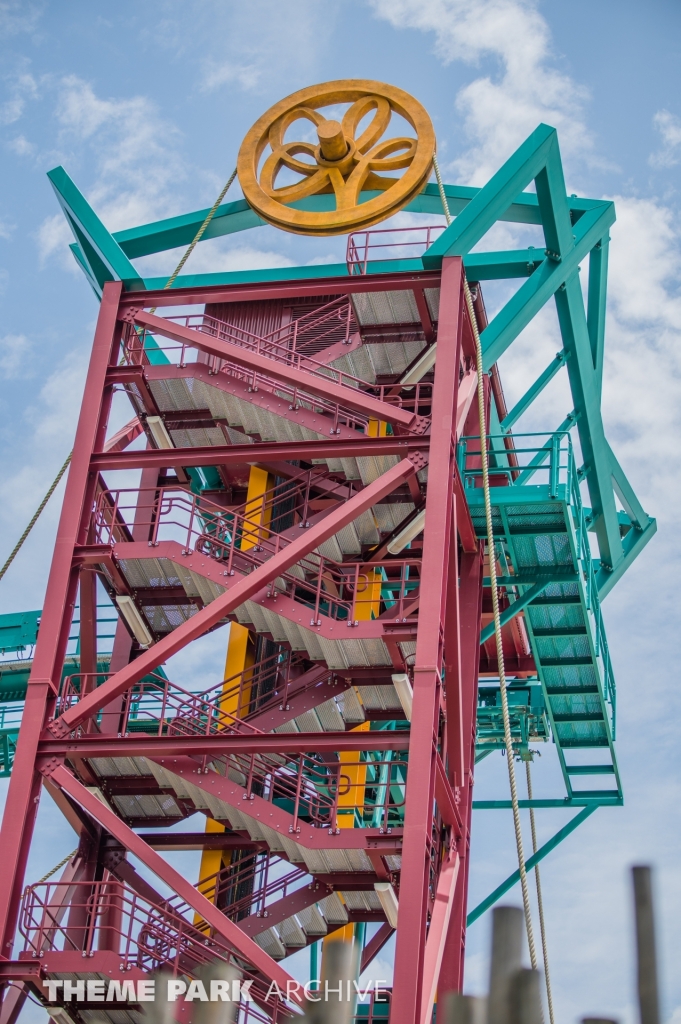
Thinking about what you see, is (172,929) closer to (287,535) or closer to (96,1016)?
(96,1016)

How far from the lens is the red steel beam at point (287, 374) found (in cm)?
2319

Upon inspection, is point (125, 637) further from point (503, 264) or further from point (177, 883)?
point (503, 264)

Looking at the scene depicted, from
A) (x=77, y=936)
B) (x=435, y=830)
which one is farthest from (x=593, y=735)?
A: (x=77, y=936)

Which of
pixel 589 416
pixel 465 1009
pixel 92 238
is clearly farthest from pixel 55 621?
pixel 465 1009

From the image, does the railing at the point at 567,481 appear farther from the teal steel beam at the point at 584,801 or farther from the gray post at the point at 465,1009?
the gray post at the point at 465,1009

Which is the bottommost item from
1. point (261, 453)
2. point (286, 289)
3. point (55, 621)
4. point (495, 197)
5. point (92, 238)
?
point (55, 621)

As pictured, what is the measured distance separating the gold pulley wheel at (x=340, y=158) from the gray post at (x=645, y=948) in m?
22.2

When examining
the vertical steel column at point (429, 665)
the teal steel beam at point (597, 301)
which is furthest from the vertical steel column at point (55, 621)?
the teal steel beam at point (597, 301)

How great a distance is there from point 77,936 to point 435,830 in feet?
20.8

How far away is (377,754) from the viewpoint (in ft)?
101

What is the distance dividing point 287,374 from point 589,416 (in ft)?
25.4

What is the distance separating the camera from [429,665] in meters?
20.3

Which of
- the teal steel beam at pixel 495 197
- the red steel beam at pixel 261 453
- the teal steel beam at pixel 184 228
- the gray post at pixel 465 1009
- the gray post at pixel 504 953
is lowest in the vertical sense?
the gray post at pixel 465 1009

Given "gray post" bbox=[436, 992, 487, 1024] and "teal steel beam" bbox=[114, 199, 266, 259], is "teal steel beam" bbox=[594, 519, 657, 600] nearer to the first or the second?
"teal steel beam" bbox=[114, 199, 266, 259]
